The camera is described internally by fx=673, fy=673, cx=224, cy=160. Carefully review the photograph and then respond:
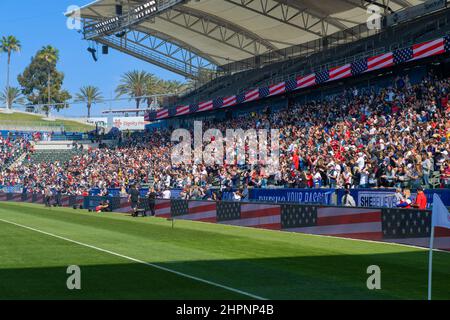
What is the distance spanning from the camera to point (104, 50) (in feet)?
208

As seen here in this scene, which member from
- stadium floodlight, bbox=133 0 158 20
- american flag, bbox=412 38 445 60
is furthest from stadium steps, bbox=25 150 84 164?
american flag, bbox=412 38 445 60

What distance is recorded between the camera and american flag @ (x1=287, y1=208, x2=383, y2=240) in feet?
72.8

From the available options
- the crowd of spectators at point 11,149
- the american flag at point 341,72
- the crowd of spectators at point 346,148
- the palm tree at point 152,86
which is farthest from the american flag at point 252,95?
the palm tree at point 152,86

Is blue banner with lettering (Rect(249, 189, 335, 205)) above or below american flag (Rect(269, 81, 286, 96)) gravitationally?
below

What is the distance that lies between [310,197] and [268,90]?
21322 mm

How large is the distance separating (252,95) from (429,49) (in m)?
19.4

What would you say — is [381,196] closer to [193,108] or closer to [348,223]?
[348,223]

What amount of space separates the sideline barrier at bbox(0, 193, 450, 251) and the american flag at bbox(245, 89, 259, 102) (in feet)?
59.9

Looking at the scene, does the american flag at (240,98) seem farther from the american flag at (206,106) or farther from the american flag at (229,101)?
the american flag at (206,106)

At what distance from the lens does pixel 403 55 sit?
3994 cm

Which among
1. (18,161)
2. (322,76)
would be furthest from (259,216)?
(18,161)

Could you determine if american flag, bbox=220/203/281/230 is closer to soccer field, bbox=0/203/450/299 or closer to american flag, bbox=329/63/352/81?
soccer field, bbox=0/203/450/299
